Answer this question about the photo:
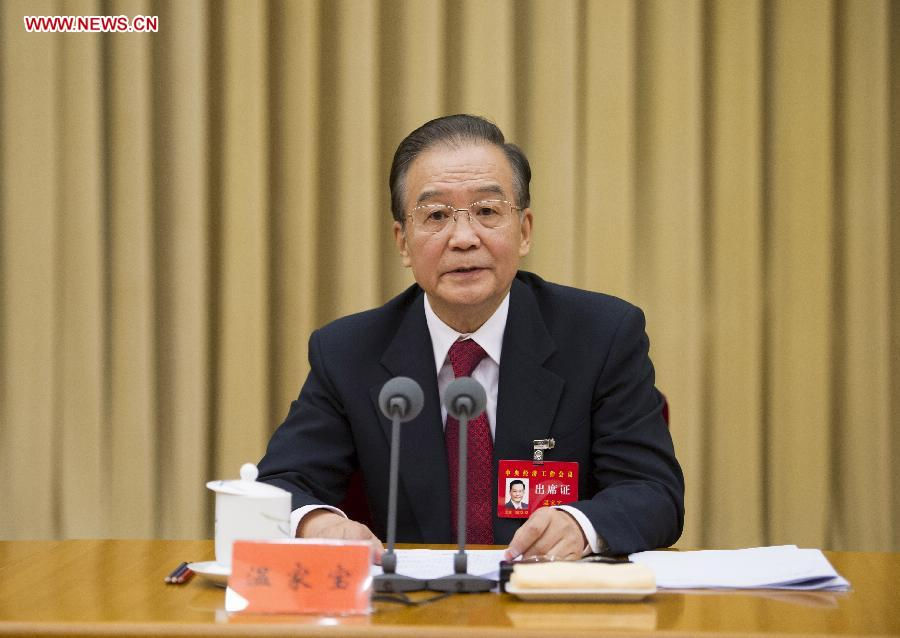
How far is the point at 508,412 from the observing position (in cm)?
205

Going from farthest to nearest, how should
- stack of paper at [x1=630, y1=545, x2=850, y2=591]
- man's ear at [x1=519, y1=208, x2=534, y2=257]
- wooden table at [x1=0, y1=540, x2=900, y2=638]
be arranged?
man's ear at [x1=519, y1=208, x2=534, y2=257] < stack of paper at [x1=630, y1=545, x2=850, y2=591] < wooden table at [x1=0, y1=540, x2=900, y2=638]

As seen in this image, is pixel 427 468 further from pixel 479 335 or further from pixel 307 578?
pixel 307 578

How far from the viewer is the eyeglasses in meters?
2.11

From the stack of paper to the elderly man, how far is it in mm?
292

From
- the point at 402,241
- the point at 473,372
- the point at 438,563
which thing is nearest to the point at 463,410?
the point at 438,563

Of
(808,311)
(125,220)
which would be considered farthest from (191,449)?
(808,311)

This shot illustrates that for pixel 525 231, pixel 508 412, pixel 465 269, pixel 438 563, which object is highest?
pixel 525 231

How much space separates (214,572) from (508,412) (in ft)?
2.62

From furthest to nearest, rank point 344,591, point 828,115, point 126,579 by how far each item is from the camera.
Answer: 1. point 828,115
2. point 126,579
3. point 344,591

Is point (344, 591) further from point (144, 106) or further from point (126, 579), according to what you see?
point (144, 106)

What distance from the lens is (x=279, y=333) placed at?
3328 millimetres

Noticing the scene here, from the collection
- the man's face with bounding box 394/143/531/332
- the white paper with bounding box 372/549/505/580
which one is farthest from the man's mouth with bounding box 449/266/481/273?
the white paper with bounding box 372/549/505/580

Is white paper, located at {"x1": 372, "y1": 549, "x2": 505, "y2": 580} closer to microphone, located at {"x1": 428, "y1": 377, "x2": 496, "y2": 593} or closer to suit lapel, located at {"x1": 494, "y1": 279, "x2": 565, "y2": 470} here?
microphone, located at {"x1": 428, "y1": 377, "x2": 496, "y2": 593}

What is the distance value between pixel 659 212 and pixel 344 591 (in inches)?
90.2
